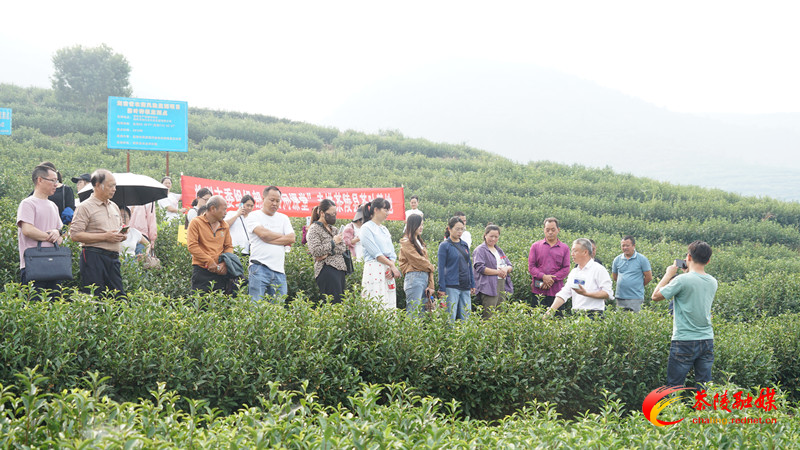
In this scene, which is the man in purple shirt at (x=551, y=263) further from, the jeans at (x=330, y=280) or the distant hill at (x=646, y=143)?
the distant hill at (x=646, y=143)

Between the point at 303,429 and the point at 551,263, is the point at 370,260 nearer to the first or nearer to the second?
the point at 551,263

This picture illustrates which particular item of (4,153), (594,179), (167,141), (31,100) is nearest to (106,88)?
(31,100)

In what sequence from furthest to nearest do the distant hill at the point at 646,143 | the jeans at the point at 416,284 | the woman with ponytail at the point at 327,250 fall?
the distant hill at the point at 646,143 → the jeans at the point at 416,284 → the woman with ponytail at the point at 327,250

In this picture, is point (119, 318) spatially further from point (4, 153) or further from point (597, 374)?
point (4, 153)

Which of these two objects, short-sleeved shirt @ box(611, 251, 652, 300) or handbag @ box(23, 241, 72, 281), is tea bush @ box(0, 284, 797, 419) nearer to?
handbag @ box(23, 241, 72, 281)

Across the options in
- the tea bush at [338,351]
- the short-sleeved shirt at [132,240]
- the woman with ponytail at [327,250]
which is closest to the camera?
the tea bush at [338,351]

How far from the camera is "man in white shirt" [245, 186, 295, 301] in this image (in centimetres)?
697

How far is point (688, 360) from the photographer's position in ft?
17.3

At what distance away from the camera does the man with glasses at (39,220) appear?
5.80 metres

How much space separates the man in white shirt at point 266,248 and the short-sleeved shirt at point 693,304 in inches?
170

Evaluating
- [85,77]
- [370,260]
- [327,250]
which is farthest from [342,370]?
[85,77]

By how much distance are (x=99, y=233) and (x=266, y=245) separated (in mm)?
1859

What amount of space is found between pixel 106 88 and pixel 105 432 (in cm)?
5061

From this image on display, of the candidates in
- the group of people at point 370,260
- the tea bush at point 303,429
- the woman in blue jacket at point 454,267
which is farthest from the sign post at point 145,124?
the tea bush at point 303,429
